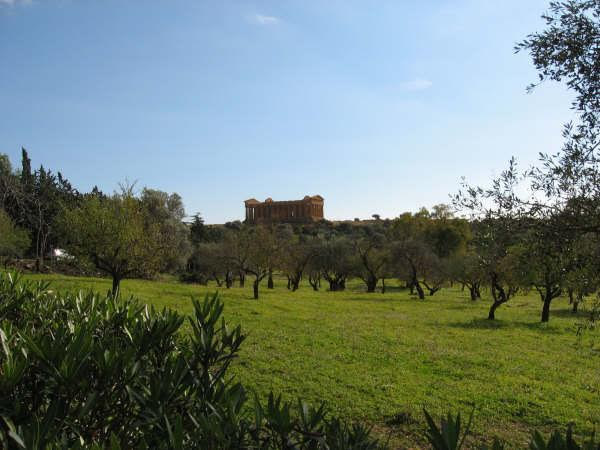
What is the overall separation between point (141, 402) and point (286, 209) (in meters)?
186

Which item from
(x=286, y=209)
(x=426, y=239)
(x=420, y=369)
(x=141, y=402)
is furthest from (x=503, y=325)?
(x=286, y=209)

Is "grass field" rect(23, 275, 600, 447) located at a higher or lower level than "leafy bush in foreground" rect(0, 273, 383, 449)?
lower

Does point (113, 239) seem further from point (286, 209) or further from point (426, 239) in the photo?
point (286, 209)

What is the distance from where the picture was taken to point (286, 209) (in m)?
189

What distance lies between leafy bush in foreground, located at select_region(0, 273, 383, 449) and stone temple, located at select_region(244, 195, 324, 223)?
585 feet

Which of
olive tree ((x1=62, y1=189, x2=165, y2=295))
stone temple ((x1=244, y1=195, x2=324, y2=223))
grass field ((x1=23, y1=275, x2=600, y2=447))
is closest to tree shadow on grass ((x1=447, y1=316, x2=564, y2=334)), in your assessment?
grass field ((x1=23, y1=275, x2=600, y2=447))

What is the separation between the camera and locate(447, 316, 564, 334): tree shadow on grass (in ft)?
82.3

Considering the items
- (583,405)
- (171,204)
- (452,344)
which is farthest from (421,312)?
(171,204)

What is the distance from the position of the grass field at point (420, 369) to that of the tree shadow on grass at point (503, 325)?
2.6 inches

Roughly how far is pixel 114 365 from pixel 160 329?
93 cm

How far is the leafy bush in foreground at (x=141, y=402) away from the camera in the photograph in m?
2.59

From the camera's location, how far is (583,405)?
11.9 metres

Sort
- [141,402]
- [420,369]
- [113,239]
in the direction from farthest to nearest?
[113,239] → [420,369] → [141,402]

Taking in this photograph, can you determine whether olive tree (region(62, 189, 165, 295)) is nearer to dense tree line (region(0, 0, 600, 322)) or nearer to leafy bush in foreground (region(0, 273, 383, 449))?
dense tree line (region(0, 0, 600, 322))
